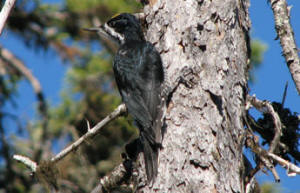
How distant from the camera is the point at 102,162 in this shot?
23.2 feet

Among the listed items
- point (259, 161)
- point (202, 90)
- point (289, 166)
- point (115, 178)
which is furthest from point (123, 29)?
point (289, 166)

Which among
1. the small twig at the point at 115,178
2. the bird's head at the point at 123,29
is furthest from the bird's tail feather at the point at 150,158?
the bird's head at the point at 123,29

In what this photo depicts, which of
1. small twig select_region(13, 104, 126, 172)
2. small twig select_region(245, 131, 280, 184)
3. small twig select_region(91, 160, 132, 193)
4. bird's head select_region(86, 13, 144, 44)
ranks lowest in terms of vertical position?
small twig select_region(245, 131, 280, 184)

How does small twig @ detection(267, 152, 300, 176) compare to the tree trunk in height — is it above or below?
below

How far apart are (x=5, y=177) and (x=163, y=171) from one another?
13.9 feet

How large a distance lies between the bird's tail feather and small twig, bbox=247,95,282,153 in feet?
3.17

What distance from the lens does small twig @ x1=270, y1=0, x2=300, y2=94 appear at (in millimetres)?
4070

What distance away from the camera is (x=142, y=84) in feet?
15.8

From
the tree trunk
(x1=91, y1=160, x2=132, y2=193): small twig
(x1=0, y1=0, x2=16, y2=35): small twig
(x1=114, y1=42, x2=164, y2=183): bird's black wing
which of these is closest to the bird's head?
(x1=114, y1=42, x2=164, y2=183): bird's black wing

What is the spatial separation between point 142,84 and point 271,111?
1237mm

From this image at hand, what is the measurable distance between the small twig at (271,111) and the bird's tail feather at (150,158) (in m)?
0.97

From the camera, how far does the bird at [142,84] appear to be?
4176mm

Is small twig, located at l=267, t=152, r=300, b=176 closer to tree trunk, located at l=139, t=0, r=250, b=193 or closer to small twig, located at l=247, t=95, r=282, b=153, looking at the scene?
small twig, located at l=247, t=95, r=282, b=153

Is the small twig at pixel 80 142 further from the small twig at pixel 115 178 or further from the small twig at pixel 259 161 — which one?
the small twig at pixel 259 161
